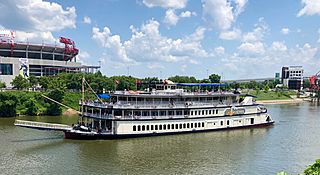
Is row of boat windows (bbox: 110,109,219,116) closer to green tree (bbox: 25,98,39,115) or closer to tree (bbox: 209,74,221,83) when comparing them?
green tree (bbox: 25,98,39,115)

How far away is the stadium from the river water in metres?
67.4

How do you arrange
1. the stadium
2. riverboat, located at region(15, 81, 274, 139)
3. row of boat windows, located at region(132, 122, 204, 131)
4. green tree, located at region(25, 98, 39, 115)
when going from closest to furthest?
1. riverboat, located at region(15, 81, 274, 139)
2. row of boat windows, located at region(132, 122, 204, 131)
3. green tree, located at region(25, 98, 39, 115)
4. the stadium

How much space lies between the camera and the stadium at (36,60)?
108250 mm

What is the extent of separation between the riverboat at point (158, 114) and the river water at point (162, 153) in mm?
1584

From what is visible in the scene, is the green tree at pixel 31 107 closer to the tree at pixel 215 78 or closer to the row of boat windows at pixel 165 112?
the row of boat windows at pixel 165 112

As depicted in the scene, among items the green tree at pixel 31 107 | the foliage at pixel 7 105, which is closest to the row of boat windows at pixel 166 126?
the green tree at pixel 31 107

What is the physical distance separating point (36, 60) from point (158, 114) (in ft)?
287

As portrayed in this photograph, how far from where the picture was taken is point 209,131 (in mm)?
49125

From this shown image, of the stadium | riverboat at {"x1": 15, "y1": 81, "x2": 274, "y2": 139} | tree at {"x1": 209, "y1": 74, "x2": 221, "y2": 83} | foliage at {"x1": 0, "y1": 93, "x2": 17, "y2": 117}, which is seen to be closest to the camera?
riverboat at {"x1": 15, "y1": 81, "x2": 274, "y2": 139}

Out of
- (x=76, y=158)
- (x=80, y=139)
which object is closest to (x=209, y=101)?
(x=80, y=139)

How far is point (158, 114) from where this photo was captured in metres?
45.9

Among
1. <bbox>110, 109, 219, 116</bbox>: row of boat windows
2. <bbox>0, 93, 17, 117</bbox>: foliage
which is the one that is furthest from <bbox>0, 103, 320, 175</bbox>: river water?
<bbox>0, 93, 17, 117</bbox>: foliage

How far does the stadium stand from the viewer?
108m

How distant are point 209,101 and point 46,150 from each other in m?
27.2
